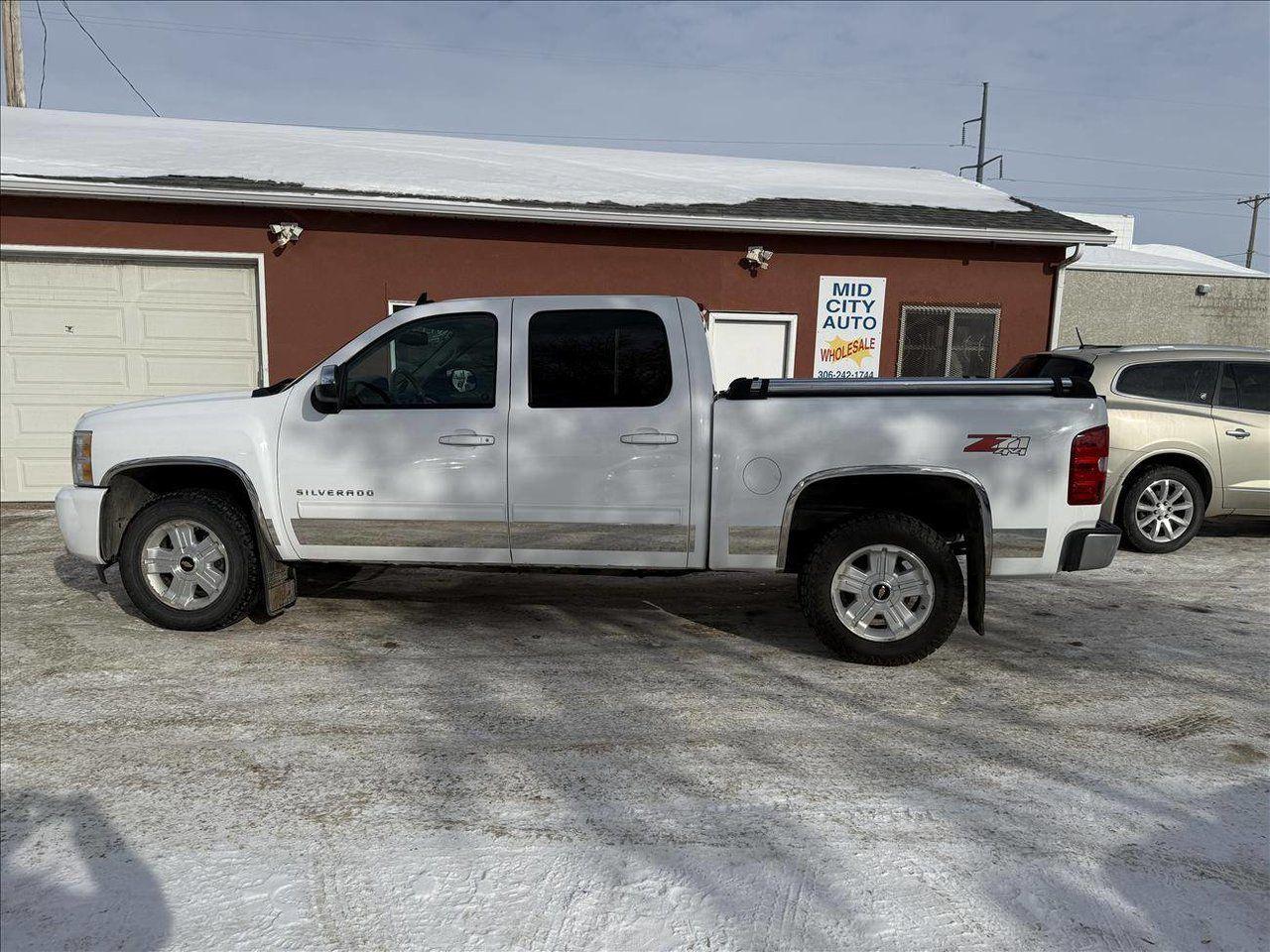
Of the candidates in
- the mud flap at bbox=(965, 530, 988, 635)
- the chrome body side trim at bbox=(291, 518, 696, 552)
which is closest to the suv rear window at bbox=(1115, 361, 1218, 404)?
the mud flap at bbox=(965, 530, 988, 635)

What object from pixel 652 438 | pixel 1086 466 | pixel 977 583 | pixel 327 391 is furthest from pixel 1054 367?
pixel 327 391

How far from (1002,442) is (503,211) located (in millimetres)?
7262

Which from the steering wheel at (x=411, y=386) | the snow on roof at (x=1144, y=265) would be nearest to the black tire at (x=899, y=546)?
the steering wheel at (x=411, y=386)

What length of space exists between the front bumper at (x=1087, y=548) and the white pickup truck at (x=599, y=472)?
0.04 feet

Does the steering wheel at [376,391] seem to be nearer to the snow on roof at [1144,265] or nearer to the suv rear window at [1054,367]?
the suv rear window at [1054,367]

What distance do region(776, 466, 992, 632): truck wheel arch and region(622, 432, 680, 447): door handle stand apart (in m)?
0.73

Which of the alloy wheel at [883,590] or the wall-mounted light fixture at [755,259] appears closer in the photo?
the alloy wheel at [883,590]

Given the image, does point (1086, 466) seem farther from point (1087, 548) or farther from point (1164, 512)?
point (1164, 512)

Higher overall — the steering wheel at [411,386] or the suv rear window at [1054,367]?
the suv rear window at [1054,367]

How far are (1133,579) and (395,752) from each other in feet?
20.1

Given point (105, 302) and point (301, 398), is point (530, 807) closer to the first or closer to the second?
point (301, 398)

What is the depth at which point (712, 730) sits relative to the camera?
410cm

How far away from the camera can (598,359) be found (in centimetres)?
509

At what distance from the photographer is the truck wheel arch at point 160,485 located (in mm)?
5238
